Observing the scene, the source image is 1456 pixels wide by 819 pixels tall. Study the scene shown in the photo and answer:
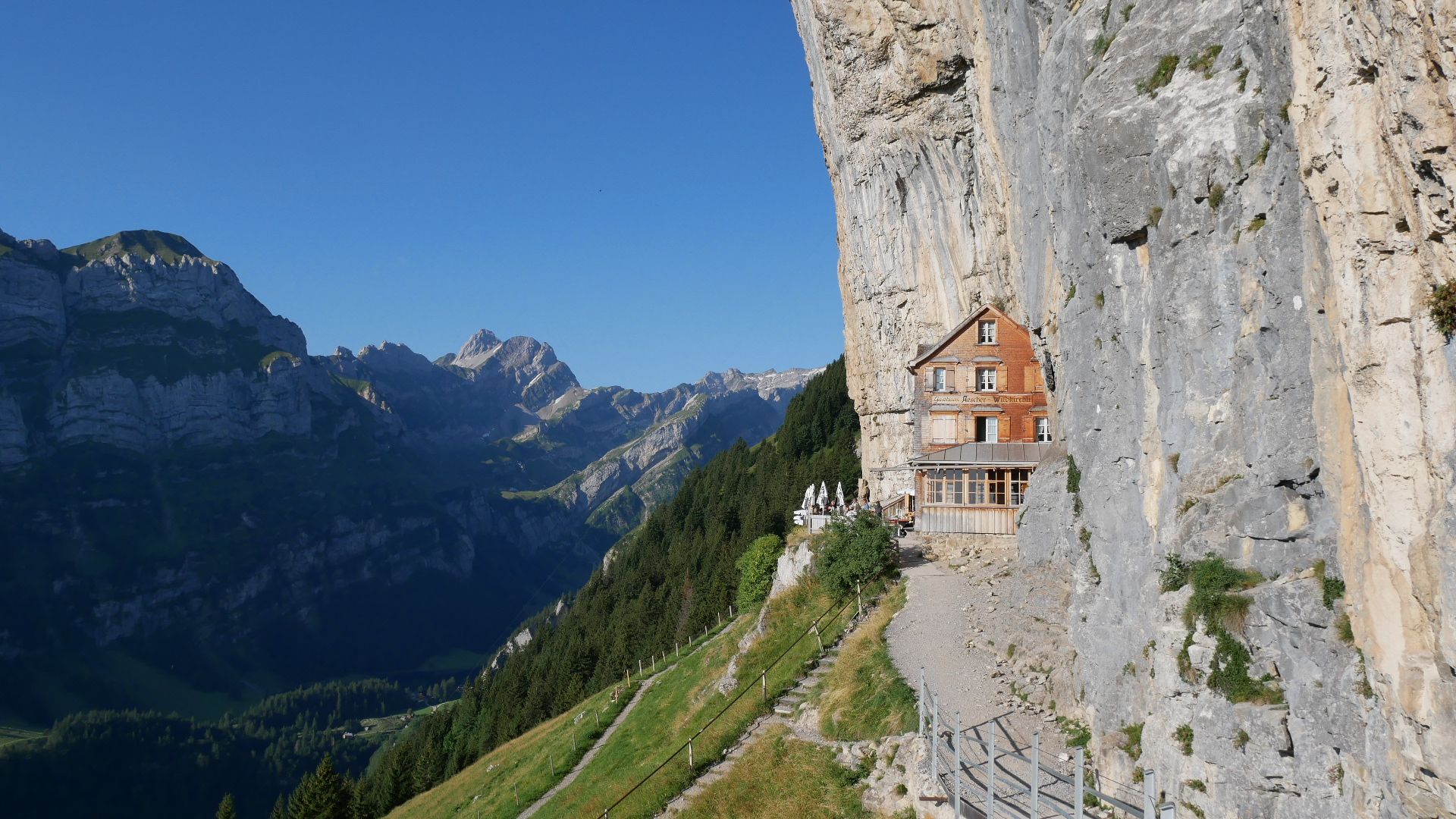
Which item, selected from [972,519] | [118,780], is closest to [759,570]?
[972,519]

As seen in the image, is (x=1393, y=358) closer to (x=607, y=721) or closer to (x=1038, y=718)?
(x=1038, y=718)

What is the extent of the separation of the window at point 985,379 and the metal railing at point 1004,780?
2770 centimetres

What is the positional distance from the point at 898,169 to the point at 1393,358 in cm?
4607

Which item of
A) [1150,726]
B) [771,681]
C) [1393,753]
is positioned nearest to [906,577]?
[771,681]

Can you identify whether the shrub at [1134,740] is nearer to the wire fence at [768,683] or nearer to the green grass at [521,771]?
the wire fence at [768,683]

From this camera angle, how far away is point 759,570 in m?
51.1

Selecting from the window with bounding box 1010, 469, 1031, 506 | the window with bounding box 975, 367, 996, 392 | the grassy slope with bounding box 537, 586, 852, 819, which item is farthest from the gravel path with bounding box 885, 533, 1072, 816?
the window with bounding box 975, 367, 996, 392

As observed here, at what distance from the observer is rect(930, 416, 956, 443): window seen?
4888 cm

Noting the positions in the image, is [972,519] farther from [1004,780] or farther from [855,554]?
[1004,780]

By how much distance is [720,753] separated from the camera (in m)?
30.2

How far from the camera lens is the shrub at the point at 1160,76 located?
1845 centimetres

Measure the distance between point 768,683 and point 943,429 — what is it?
20.6 m

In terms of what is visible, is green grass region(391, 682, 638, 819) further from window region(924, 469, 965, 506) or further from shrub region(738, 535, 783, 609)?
window region(924, 469, 965, 506)

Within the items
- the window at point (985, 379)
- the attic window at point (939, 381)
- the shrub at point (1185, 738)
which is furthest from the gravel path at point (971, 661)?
the window at point (985, 379)
